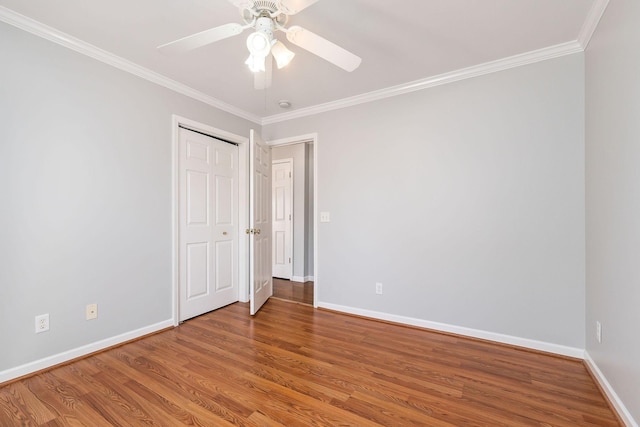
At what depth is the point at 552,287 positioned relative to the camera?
2266 millimetres

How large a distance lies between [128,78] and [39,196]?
4.00 ft

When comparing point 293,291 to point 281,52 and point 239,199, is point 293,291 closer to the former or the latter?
point 239,199

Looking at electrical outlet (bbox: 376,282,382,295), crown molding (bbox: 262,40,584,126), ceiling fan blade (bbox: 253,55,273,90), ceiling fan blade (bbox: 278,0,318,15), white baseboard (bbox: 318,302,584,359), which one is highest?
crown molding (bbox: 262,40,584,126)

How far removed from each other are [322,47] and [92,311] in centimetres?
260

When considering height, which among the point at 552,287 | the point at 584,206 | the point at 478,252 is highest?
the point at 584,206

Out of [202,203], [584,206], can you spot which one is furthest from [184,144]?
[584,206]

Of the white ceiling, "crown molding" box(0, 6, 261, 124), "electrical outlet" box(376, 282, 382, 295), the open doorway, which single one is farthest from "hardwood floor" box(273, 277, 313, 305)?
the white ceiling

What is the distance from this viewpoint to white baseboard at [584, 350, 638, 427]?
1458 mm

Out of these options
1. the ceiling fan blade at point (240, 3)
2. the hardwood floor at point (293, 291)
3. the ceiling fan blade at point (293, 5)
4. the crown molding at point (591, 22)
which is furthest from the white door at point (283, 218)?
the crown molding at point (591, 22)

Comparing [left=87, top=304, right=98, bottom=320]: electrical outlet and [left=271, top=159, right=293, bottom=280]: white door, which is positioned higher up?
[left=271, top=159, right=293, bottom=280]: white door

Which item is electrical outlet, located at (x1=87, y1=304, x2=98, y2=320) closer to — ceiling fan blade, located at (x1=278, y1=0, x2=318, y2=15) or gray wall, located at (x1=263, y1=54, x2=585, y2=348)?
gray wall, located at (x1=263, y1=54, x2=585, y2=348)

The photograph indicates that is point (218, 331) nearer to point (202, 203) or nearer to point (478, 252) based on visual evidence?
point (202, 203)

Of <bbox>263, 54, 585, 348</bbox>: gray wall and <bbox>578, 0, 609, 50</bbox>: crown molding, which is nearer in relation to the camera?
<bbox>578, 0, 609, 50</bbox>: crown molding

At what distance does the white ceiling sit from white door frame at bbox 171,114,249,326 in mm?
496
